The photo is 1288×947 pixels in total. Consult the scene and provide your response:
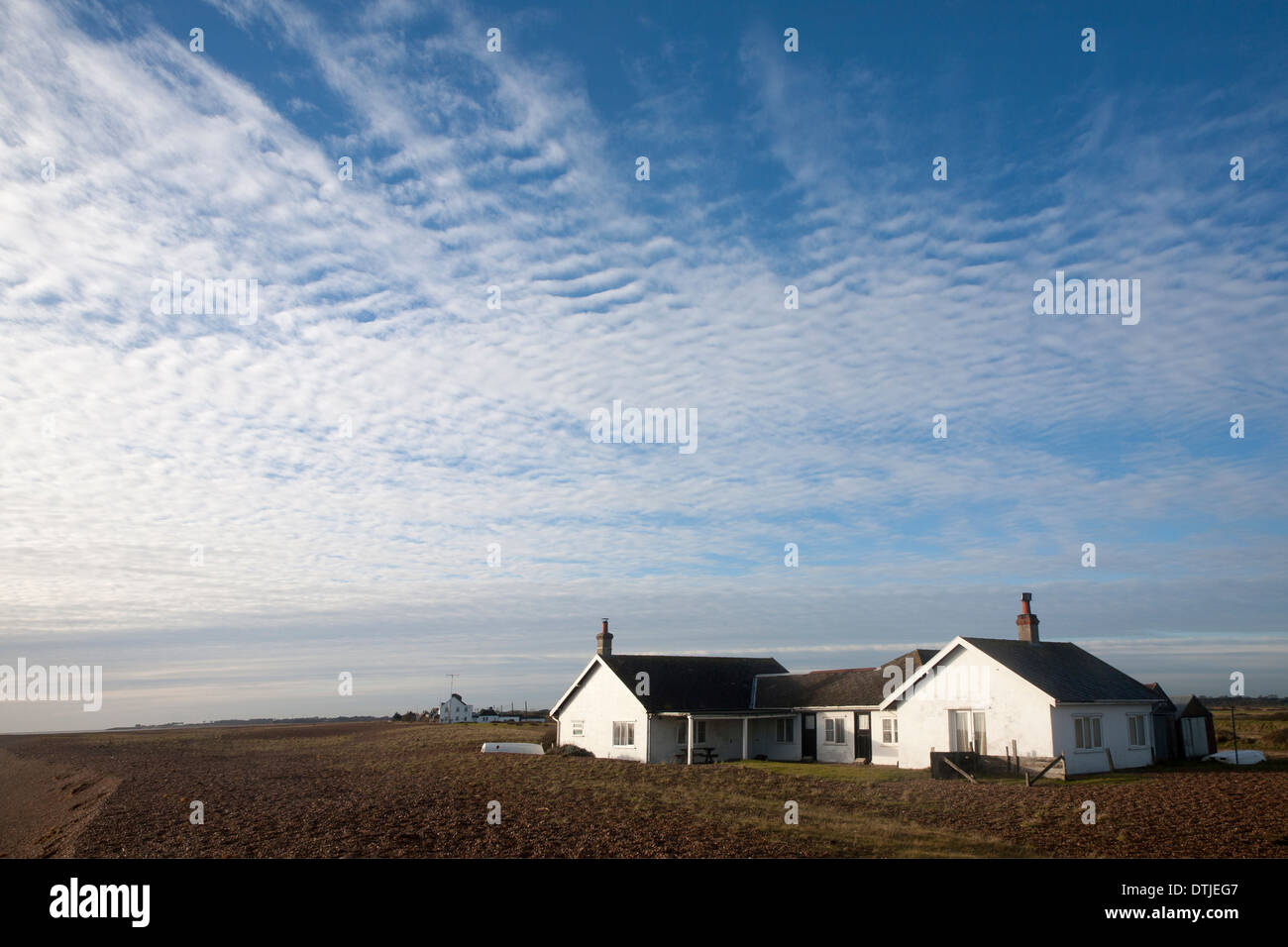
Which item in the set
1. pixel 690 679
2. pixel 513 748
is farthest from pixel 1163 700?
pixel 513 748

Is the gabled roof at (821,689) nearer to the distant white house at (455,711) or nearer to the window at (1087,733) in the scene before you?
the window at (1087,733)

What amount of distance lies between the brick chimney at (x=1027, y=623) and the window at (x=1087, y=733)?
5.15 meters

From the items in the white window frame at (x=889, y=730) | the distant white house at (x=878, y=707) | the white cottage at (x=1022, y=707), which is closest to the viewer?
the white cottage at (x=1022, y=707)

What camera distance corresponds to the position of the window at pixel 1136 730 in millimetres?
32844

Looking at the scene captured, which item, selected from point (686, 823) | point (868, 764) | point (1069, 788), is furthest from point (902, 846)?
point (868, 764)

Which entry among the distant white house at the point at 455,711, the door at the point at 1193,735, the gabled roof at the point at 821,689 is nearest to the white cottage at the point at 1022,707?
the door at the point at 1193,735

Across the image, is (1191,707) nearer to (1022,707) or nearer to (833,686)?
(1022,707)
